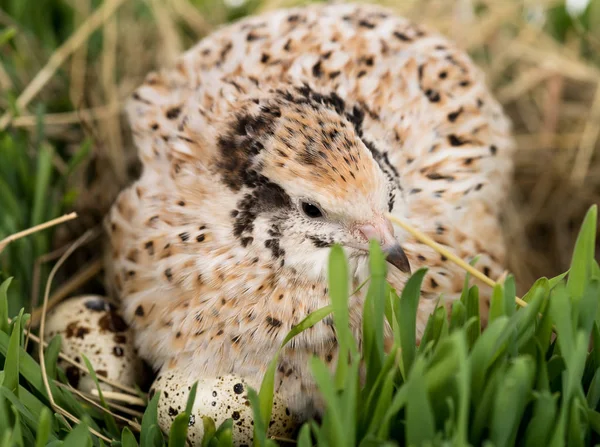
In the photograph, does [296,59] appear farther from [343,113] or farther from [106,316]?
[106,316]

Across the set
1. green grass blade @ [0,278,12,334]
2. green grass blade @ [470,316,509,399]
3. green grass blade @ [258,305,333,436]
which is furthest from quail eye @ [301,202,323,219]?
green grass blade @ [0,278,12,334]

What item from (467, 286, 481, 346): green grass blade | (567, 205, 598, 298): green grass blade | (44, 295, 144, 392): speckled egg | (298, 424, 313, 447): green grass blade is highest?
(567, 205, 598, 298): green grass blade

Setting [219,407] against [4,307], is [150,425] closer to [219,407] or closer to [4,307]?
[219,407]

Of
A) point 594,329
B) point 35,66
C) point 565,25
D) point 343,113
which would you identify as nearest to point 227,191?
point 343,113

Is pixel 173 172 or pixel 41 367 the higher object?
pixel 173 172

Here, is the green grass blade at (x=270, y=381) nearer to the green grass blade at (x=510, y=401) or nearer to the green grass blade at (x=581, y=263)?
the green grass blade at (x=510, y=401)

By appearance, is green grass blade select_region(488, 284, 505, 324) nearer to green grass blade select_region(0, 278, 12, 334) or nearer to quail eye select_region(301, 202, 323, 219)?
quail eye select_region(301, 202, 323, 219)
